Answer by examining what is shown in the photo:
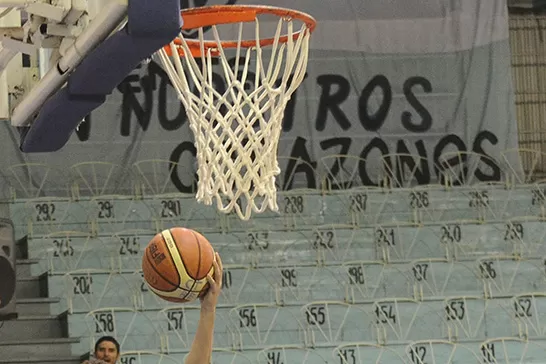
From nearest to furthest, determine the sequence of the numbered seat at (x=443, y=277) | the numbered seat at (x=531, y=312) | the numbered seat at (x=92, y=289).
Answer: the numbered seat at (x=92, y=289) → the numbered seat at (x=531, y=312) → the numbered seat at (x=443, y=277)

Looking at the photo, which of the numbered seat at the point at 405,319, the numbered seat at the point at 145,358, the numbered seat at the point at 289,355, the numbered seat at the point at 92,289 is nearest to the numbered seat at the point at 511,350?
the numbered seat at the point at 405,319

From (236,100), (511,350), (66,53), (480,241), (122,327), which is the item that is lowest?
(511,350)

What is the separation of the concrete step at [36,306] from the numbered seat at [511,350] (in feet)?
10.3

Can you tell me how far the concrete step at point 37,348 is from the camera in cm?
901

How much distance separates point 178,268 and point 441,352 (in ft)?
18.6

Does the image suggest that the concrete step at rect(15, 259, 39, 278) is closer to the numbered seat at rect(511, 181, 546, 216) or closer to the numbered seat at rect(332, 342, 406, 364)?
the numbered seat at rect(332, 342, 406, 364)

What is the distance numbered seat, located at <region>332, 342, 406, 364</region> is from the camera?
910 cm

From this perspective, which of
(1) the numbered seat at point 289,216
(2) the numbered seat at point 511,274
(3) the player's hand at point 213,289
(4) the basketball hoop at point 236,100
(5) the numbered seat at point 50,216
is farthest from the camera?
(1) the numbered seat at point 289,216

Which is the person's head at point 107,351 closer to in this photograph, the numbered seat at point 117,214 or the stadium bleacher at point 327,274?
the stadium bleacher at point 327,274

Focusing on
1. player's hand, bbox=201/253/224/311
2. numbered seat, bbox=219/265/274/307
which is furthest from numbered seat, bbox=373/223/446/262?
player's hand, bbox=201/253/224/311

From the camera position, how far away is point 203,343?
11.6 feet

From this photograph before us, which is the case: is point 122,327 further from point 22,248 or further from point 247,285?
point 22,248

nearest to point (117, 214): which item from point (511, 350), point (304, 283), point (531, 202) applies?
point (304, 283)

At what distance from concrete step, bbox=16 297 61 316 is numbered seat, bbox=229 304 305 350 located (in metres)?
1.33
